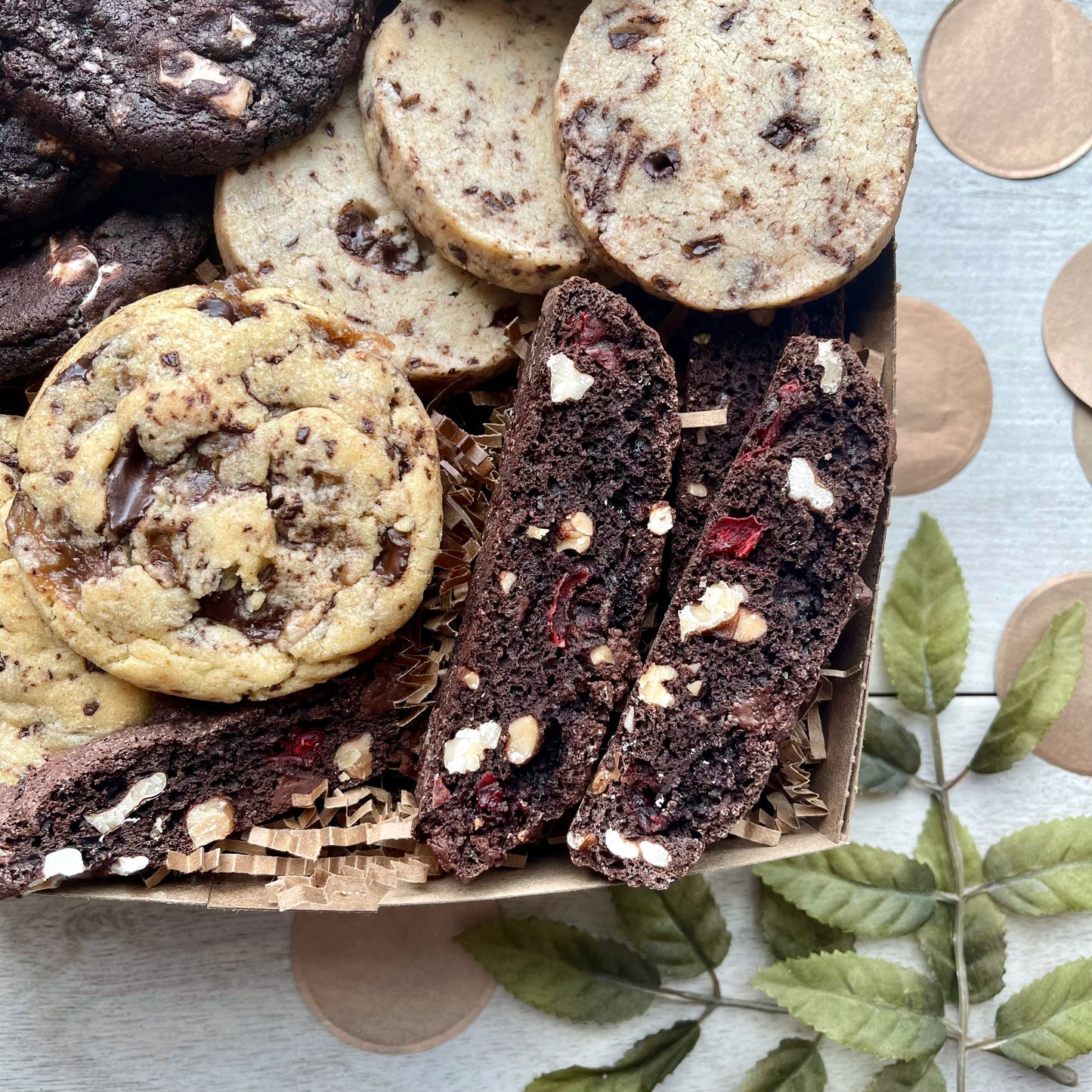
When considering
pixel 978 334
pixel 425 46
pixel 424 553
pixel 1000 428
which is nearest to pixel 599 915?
pixel 424 553

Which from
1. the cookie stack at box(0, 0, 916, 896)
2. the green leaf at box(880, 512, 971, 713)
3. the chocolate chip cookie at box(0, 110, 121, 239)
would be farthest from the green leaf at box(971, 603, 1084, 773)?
the chocolate chip cookie at box(0, 110, 121, 239)

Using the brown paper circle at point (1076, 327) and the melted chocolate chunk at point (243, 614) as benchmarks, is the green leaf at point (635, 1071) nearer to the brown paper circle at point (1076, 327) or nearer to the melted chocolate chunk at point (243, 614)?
the melted chocolate chunk at point (243, 614)

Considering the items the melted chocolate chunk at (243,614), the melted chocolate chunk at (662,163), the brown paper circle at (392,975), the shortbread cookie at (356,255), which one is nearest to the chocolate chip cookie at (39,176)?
the shortbread cookie at (356,255)

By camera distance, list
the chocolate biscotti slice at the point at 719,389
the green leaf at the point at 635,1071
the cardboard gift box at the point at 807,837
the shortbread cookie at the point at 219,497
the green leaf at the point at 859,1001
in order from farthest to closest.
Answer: the green leaf at the point at 635,1071 → the green leaf at the point at 859,1001 → the chocolate biscotti slice at the point at 719,389 → the cardboard gift box at the point at 807,837 → the shortbread cookie at the point at 219,497

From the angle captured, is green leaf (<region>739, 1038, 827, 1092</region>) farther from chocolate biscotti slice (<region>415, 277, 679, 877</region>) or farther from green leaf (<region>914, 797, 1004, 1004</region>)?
chocolate biscotti slice (<region>415, 277, 679, 877</region>)

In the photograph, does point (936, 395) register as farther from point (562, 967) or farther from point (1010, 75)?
point (562, 967)
